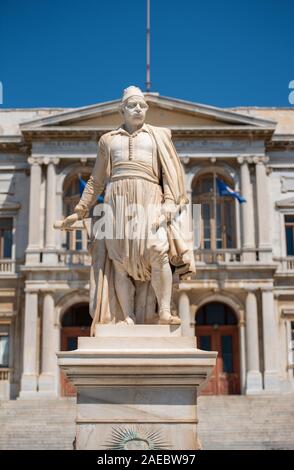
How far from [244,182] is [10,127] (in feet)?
35.2

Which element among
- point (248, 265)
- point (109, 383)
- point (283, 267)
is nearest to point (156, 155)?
point (109, 383)

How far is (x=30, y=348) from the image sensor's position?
29.0 meters

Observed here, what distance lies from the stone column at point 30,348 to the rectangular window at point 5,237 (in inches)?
112

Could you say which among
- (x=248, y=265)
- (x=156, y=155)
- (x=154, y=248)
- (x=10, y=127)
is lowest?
(x=154, y=248)

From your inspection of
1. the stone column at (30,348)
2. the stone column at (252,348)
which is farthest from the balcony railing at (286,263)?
the stone column at (30,348)

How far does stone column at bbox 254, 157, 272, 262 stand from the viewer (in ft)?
97.7

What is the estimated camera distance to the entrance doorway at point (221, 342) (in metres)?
29.5

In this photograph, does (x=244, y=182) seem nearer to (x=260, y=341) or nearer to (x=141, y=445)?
(x=260, y=341)

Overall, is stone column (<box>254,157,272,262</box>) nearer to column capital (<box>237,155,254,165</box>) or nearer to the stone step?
column capital (<box>237,155,254,165</box>)

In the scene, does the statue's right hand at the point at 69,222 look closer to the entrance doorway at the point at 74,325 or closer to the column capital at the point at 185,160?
the entrance doorway at the point at 74,325

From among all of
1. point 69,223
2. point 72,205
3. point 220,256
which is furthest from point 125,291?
point 72,205

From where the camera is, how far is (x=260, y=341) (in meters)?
29.2

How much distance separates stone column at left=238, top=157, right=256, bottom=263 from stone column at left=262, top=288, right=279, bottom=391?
1.53 meters
